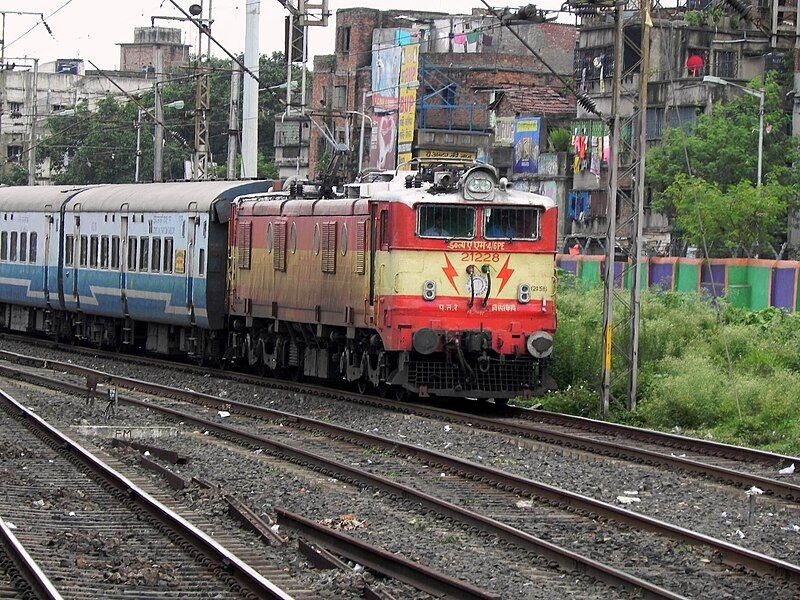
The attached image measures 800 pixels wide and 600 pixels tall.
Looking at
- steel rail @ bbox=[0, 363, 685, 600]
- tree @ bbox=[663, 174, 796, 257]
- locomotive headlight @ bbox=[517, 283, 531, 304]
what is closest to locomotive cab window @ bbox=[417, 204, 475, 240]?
locomotive headlight @ bbox=[517, 283, 531, 304]

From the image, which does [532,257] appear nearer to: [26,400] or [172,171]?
[26,400]

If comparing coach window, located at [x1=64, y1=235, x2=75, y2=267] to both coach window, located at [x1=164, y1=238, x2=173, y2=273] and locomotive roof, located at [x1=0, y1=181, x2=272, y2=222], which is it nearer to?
locomotive roof, located at [x1=0, y1=181, x2=272, y2=222]

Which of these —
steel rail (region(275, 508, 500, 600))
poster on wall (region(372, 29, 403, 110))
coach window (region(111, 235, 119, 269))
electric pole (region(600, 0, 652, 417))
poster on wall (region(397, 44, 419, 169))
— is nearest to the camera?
steel rail (region(275, 508, 500, 600))

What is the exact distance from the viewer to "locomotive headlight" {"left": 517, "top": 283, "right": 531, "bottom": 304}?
20969mm

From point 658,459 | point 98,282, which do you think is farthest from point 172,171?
point 658,459

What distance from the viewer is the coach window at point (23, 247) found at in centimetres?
3556

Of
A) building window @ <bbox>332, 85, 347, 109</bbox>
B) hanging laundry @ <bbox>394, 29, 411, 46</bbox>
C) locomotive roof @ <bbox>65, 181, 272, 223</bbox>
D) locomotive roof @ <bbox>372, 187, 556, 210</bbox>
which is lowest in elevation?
locomotive roof @ <bbox>372, 187, 556, 210</bbox>

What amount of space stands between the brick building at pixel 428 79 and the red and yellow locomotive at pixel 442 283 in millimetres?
42666

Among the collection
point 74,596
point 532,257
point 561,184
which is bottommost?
point 74,596

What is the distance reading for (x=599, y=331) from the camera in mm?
24531

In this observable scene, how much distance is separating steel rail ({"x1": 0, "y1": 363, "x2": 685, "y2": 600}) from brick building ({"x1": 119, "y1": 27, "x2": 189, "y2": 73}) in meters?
102

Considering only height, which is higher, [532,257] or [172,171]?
[172,171]

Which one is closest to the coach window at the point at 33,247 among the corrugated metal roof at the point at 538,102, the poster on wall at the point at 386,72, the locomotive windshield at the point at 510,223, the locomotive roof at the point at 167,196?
the locomotive roof at the point at 167,196

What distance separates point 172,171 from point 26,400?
7192 centimetres
